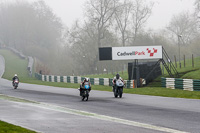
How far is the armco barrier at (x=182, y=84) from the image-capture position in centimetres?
2729

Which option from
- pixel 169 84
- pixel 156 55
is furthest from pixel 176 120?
pixel 156 55

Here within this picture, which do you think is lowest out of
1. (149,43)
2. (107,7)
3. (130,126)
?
(130,126)

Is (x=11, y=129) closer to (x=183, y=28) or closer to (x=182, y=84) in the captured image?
(x=182, y=84)

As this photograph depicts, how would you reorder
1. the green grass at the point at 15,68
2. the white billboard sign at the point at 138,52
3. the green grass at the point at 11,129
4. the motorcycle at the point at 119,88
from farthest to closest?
1. the green grass at the point at 15,68
2. the white billboard sign at the point at 138,52
3. the motorcycle at the point at 119,88
4. the green grass at the point at 11,129

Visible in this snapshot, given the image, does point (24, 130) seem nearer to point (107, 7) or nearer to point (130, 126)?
point (130, 126)

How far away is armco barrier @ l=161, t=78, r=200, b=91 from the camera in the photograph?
27.3 m

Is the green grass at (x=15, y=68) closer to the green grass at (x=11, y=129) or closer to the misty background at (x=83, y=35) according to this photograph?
the misty background at (x=83, y=35)

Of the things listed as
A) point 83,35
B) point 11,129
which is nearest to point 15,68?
point 83,35

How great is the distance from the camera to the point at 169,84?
30781 mm

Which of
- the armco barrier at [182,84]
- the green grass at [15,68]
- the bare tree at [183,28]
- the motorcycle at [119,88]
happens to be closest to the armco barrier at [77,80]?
the armco barrier at [182,84]

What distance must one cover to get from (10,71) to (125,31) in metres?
27.3

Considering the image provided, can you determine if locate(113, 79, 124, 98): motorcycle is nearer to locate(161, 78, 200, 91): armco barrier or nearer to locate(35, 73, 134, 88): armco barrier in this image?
locate(161, 78, 200, 91): armco barrier

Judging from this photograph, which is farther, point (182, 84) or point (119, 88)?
point (182, 84)

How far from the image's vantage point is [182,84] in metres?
28.9
